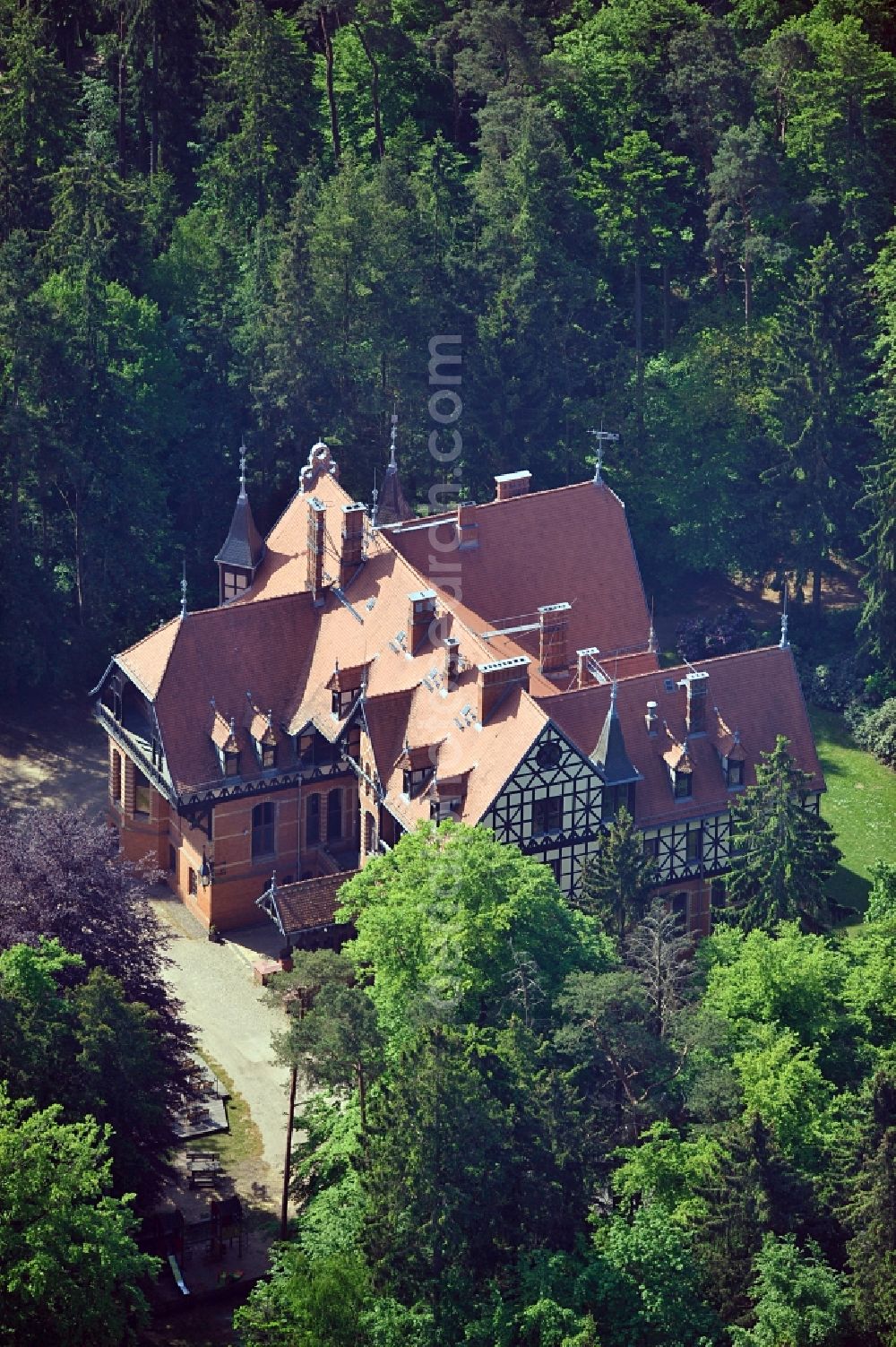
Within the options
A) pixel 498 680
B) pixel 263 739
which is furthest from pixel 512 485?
pixel 498 680

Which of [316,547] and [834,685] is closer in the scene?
[316,547]

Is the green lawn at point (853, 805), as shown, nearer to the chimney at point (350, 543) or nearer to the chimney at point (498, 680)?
the chimney at point (498, 680)

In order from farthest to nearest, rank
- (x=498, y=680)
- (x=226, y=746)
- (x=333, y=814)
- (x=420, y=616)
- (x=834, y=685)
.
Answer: (x=834, y=685) < (x=333, y=814) < (x=226, y=746) < (x=420, y=616) < (x=498, y=680)

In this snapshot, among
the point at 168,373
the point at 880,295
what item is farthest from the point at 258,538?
the point at 880,295

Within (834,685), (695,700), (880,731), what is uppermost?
(834,685)

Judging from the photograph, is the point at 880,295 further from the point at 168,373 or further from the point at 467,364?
the point at 168,373

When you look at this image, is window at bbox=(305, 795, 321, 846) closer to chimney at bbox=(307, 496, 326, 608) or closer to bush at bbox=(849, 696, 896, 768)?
chimney at bbox=(307, 496, 326, 608)

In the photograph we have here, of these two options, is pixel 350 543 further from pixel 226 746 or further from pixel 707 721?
pixel 707 721
